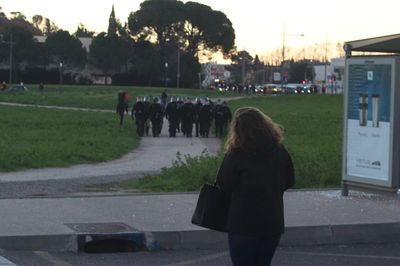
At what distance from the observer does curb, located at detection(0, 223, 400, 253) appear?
30.3 ft

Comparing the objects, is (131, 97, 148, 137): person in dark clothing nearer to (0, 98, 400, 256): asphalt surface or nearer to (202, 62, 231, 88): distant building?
(0, 98, 400, 256): asphalt surface

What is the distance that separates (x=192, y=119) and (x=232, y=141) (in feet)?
89.7

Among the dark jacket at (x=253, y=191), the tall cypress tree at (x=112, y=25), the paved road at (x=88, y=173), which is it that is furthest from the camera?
the tall cypress tree at (x=112, y=25)

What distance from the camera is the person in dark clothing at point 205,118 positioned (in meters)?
32.8

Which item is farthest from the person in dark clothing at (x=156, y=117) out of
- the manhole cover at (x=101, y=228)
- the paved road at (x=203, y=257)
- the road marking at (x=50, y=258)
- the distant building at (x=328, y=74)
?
the distant building at (x=328, y=74)

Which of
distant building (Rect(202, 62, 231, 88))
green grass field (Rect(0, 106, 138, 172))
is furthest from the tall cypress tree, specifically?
green grass field (Rect(0, 106, 138, 172))

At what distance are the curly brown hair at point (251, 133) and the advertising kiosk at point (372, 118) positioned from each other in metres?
6.92

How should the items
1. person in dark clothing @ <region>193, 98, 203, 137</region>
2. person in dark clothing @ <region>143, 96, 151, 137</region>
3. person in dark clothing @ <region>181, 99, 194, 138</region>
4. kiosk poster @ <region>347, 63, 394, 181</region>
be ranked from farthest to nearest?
person in dark clothing @ <region>193, 98, 203, 137</region>
person in dark clothing @ <region>181, 99, 194, 138</region>
person in dark clothing @ <region>143, 96, 151, 137</region>
kiosk poster @ <region>347, 63, 394, 181</region>

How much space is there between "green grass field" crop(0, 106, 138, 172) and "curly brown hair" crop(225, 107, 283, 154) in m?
13.8

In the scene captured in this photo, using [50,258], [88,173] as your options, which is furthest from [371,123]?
[88,173]

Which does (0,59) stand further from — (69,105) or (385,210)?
(385,210)

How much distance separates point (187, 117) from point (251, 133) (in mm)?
27225

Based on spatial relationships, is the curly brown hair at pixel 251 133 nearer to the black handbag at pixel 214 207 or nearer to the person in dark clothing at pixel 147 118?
the black handbag at pixel 214 207

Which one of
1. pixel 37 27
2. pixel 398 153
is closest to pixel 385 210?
pixel 398 153
